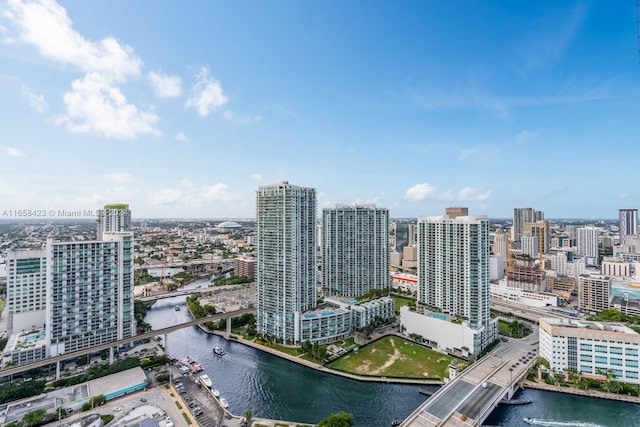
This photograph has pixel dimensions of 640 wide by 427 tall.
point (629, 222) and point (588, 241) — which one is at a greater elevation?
point (629, 222)

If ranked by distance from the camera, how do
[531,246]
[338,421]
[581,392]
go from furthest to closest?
[531,246]
[581,392]
[338,421]

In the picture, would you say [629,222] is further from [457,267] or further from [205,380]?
[205,380]

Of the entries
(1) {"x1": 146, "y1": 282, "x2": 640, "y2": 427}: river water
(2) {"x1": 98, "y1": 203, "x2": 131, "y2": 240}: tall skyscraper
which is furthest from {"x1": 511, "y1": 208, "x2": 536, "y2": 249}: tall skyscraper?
(2) {"x1": 98, "y1": 203, "x2": 131, "y2": 240}: tall skyscraper

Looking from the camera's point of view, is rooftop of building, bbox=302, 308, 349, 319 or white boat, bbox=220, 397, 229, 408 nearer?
white boat, bbox=220, 397, 229, 408

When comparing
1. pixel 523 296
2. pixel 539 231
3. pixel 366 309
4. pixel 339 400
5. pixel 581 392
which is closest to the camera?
pixel 339 400

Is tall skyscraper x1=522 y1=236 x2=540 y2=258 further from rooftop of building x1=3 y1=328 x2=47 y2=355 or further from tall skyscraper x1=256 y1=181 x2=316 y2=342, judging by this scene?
rooftop of building x1=3 y1=328 x2=47 y2=355

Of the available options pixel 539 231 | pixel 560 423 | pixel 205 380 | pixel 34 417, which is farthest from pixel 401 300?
pixel 34 417
